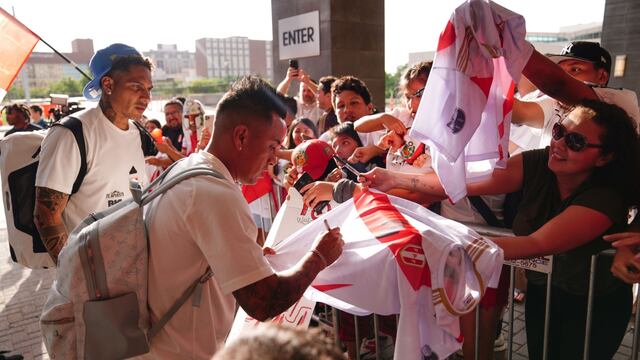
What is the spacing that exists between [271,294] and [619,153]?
70.7 inches

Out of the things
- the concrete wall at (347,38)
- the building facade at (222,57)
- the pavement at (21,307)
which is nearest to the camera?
the pavement at (21,307)

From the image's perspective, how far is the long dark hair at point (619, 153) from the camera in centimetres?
210

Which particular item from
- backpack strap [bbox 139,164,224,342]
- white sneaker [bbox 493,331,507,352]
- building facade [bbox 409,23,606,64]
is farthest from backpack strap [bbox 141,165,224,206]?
building facade [bbox 409,23,606,64]

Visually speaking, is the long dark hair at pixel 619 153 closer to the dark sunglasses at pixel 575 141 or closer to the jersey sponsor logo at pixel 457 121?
the dark sunglasses at pixel 575 141

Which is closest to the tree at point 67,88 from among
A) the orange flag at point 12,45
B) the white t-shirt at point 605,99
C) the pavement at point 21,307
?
the pavement at point 21,307

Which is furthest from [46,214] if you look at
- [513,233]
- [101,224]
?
[513,233]

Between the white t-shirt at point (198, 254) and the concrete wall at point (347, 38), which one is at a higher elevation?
the concrete wall at point (347, 38)

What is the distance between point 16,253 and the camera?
10.3ft

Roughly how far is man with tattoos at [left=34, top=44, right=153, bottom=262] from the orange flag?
1406mm

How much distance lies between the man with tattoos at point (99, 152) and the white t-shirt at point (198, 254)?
1421 millimetres

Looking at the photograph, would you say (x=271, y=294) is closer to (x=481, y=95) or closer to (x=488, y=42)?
(x=481, y=95)

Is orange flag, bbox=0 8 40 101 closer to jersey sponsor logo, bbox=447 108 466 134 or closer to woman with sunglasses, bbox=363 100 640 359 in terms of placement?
jersey sponsor logo, bbox=447 108 466 134

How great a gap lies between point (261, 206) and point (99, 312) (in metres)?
3.09

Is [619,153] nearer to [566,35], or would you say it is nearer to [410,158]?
[410,158]
